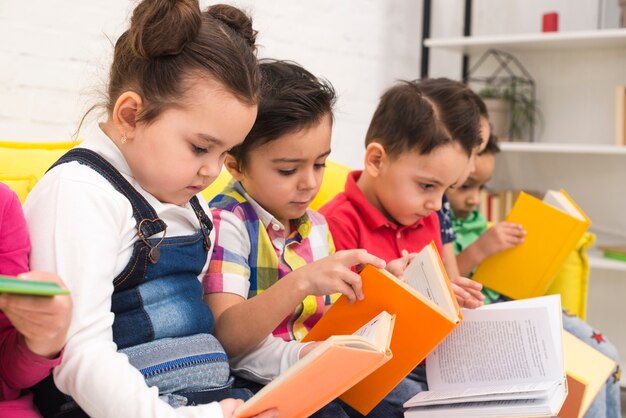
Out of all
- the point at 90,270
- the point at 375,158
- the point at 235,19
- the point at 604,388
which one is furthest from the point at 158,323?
the point at 604,388

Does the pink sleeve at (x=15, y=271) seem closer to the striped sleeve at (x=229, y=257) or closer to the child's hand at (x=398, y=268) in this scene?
the striped sleeve at (x=229, y=257)

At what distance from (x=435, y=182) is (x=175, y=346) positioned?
799mm

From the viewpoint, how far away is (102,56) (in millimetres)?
2254

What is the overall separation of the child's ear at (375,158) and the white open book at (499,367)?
1.59 ft

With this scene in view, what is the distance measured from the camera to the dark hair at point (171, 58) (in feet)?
3.74

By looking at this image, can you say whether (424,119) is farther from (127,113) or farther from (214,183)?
(127,113)

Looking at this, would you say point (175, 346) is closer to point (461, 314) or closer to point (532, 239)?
point (461, 314)

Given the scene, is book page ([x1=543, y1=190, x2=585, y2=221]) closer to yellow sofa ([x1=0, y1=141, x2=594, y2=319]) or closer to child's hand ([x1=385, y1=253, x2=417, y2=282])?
yellow sofa ([x1=0, y1=141, x2=594, y2=319])

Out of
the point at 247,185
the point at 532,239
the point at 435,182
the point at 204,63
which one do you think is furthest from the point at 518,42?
the point at 204,63

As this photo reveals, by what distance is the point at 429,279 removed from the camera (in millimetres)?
1296

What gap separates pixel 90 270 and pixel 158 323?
0.16 m

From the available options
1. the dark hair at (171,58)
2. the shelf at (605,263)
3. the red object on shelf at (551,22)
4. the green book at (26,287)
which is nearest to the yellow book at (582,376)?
the dark hair at (171,58)

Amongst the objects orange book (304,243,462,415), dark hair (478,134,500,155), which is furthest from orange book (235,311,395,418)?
dark hair (478,134,500,155)

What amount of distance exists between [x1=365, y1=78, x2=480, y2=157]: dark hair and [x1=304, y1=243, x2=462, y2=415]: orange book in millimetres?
473
